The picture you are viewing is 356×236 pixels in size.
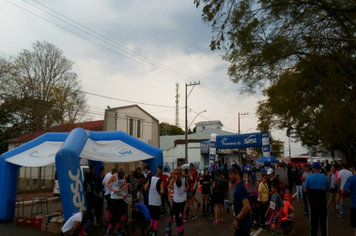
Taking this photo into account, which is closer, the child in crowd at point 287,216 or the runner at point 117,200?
the runner at point 117,200

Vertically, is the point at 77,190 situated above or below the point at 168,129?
below

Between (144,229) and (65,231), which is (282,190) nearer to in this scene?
(144,229)

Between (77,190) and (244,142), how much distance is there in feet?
63.6

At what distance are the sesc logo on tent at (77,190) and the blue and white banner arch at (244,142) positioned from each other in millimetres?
18222

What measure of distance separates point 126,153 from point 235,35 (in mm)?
5560

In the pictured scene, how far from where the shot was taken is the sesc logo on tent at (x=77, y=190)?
833cm

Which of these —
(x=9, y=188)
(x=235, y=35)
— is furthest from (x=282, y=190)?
(x=9, y=188)

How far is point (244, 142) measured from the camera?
2583 cm

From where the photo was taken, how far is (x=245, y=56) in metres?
10.2

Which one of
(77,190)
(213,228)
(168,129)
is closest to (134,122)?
(77,190)

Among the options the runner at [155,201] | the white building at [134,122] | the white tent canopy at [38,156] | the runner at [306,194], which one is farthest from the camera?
the white building at [134,122]

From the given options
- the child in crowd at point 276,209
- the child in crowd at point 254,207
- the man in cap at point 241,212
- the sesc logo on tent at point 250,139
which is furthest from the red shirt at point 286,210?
the sesc logo on tent at point 250,139

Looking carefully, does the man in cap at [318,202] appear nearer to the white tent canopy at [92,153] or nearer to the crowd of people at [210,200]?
→ the crowd of people at [210,200]

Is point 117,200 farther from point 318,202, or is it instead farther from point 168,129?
point 168,129
